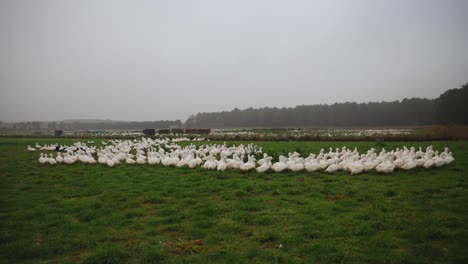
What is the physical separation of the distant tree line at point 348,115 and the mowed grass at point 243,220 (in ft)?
208

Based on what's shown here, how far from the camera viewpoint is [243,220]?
7.04 m

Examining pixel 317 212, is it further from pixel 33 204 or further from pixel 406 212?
pixel 33 204

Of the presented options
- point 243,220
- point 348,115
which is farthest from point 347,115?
point 243,220

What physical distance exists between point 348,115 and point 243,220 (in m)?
97.1

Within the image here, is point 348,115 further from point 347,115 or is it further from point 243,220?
point 243,220

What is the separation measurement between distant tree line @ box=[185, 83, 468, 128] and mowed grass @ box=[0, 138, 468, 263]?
63408 mm

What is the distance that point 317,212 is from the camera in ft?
24.1

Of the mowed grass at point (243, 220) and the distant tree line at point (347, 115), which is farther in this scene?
the distant tree line at point (347, 115)

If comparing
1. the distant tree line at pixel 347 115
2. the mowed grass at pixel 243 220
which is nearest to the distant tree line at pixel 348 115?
the distant tree line at pixel 347 115

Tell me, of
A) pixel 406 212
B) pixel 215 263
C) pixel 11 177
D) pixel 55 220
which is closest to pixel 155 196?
pixel 55 220

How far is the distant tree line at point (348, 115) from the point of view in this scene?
83912 millimetres

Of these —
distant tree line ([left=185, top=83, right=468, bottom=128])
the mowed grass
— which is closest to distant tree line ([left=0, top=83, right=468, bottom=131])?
distant tree line ([left=185, top=83, right=468, bottom=128])

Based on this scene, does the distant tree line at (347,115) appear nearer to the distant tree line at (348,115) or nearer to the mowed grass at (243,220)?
the distant tree line at (348,115)

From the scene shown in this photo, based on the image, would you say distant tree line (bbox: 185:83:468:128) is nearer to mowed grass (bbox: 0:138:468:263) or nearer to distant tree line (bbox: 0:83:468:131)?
distant tree line (bbox: 0:83:468:131)
